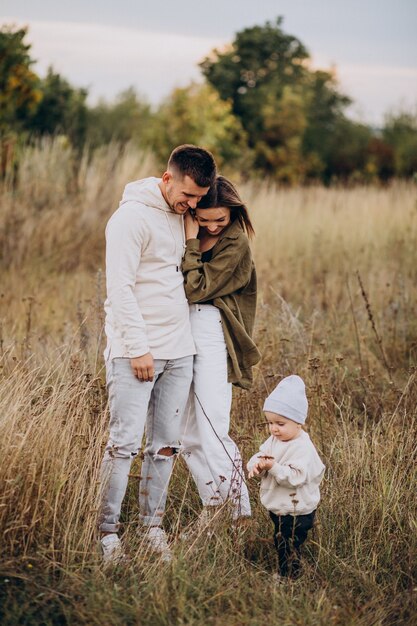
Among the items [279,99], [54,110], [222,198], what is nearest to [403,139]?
[279,99]

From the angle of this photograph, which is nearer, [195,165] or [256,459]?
[256,459]

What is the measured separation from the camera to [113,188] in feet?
36.7

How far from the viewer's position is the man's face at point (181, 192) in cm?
374

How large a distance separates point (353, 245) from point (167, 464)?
21.8 feet

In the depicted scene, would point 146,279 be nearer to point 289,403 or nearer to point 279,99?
point 289,403

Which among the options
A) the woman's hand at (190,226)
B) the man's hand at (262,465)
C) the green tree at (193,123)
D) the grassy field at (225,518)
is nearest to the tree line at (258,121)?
the green tree at (193,123)

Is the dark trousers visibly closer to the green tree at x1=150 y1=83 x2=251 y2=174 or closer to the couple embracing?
the couple embracing

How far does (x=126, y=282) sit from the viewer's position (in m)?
3.63

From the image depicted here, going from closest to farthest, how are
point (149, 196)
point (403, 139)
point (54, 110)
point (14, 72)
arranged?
Result: point (149, 196), point (14, 72), point (54, 110), point (403, 139)

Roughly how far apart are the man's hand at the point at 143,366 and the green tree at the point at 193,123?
→ 47.7ft

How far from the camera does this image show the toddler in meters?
3.53

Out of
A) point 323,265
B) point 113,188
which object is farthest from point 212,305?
point 113,188

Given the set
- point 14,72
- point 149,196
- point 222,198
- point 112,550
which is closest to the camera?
point 112,550

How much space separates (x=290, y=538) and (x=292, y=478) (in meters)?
0.35
